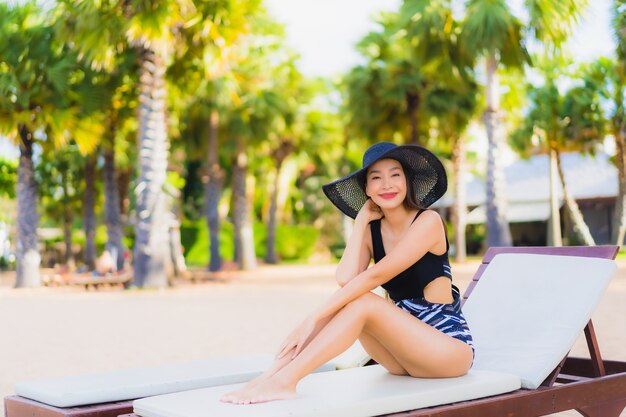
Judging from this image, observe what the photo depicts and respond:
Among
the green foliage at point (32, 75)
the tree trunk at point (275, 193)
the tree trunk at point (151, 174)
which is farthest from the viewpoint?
the tree trunk at point (275, 193)

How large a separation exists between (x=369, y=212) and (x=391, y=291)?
40 cm

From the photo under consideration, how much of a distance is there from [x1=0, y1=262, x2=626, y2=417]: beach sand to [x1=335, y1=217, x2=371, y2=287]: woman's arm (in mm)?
1117

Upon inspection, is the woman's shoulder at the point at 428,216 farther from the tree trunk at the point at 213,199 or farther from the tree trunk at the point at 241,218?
the tree trunk at the point at 241,218

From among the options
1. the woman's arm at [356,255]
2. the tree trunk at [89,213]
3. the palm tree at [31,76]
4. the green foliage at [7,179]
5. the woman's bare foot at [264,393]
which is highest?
the palm tree at [31,76]

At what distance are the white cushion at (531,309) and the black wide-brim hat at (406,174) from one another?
2.91ft

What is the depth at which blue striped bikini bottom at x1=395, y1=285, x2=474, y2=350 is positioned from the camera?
391cm

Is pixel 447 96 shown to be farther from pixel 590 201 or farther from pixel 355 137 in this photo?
pixel 590 201

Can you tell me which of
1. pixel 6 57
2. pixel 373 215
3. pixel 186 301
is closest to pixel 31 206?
pixel 6 57

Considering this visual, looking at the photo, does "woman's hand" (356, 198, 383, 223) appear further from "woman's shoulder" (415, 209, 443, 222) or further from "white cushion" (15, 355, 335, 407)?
"white cushion" (15, 355, 335, 407)

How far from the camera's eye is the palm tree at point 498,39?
67.9 feet

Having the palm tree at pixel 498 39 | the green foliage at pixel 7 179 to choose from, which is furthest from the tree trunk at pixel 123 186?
the palm tree at pixel 498 39

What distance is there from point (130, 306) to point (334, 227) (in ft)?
103

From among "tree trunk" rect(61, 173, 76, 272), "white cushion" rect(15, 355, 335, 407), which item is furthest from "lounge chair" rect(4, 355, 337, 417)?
"tree trunk" rect(61, 173, 76, 272)

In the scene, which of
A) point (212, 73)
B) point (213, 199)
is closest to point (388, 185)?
point (212, 73)
